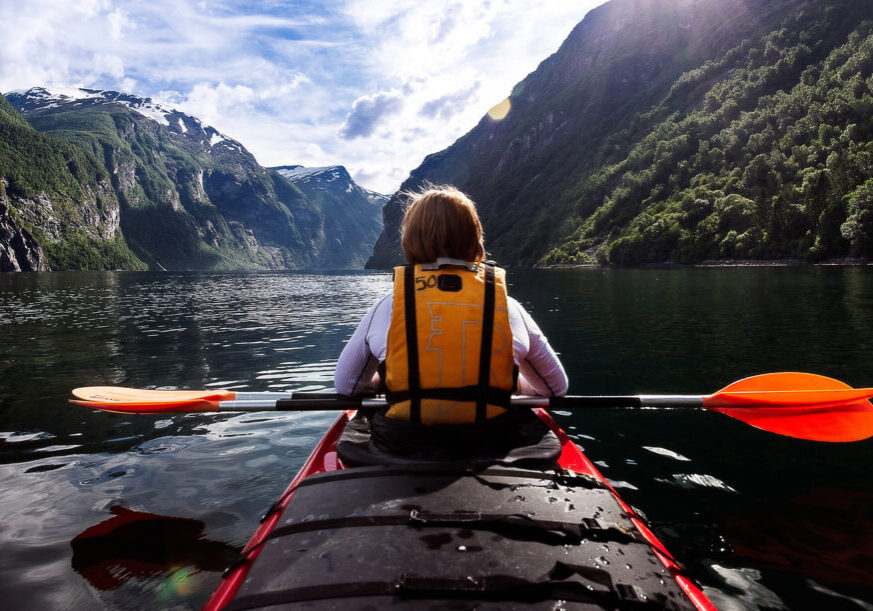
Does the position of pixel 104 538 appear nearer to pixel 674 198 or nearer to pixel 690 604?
pixel 690 604

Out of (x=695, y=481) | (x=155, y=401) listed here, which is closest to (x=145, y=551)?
(x=155, y=401)

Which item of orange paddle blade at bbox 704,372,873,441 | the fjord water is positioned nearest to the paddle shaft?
orange paddle blade at bbox 704,372,873,441

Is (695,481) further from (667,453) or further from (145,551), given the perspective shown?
(145,551)

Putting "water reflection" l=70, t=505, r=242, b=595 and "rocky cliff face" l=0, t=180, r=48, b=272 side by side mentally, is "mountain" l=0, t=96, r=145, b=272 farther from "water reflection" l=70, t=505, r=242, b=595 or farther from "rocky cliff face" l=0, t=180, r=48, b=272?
"water reflection" l=70, t=505, r=242, b=595

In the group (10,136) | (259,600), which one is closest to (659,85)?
(259,600)

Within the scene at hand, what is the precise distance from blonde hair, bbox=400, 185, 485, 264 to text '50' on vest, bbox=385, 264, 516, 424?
0.56ft

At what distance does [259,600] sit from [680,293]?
1205 inches

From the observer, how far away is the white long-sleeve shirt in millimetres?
3373

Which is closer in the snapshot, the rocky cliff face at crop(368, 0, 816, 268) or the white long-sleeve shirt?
the white long-sleeve shirt

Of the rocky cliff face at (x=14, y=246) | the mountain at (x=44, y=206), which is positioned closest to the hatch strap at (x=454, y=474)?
the rocky cliff face at (x=14, y=246)

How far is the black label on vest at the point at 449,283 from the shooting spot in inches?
124

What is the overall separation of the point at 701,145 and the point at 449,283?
124631 mm

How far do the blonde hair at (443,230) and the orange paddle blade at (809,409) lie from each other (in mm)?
3026

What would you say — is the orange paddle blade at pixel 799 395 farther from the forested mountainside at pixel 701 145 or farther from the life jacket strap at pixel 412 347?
the forested mountainside at pixel 701 145
